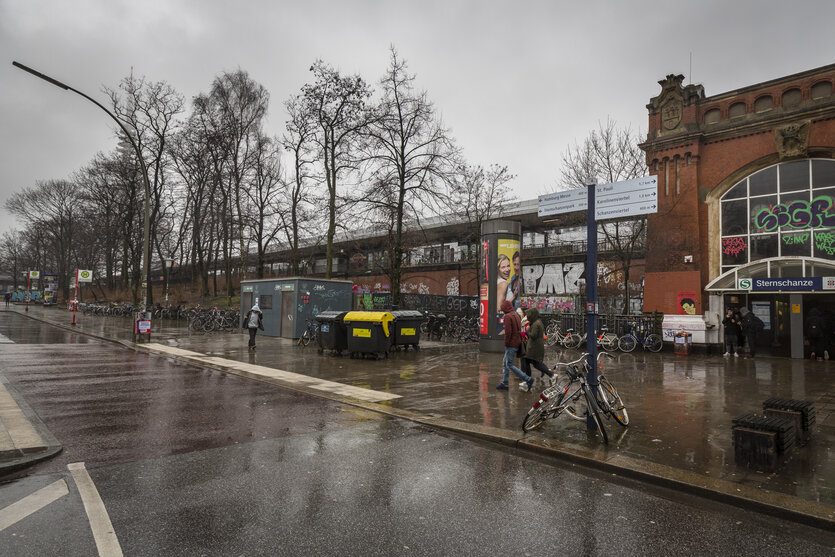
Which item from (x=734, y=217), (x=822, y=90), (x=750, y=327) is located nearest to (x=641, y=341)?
(x=750, y=327)

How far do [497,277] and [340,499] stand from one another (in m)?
13.4

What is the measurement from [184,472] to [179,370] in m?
8.17

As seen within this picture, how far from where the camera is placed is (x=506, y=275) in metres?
16.9

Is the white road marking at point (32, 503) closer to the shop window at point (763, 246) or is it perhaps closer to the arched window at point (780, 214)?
the arched window at point (780, 214)

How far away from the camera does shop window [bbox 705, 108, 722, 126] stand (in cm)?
1839

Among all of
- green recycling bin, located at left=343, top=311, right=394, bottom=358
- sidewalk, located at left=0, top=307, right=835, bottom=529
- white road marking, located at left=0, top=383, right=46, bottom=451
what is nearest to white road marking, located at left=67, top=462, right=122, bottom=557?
white road marking, located at left=0, top=383, right=46, bottom=451

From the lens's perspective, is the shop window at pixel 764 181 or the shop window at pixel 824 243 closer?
the shop window at pixel 824 243

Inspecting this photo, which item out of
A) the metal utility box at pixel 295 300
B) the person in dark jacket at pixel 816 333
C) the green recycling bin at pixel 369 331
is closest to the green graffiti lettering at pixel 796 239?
the person in dark jacket at pixel 816 333

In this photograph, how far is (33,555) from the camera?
3121 millimetres

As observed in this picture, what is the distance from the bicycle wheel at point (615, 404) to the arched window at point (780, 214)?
14387 mm

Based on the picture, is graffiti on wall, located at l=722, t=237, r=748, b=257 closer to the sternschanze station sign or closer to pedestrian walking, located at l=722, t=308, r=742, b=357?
pedestrian walking, located at l=722, t=308, r=742, b=357

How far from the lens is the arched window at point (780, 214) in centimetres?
1611

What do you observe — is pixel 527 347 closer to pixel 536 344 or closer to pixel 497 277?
pixel 536 344

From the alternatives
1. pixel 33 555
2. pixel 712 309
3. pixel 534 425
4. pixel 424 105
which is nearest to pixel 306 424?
pixel 534 425
